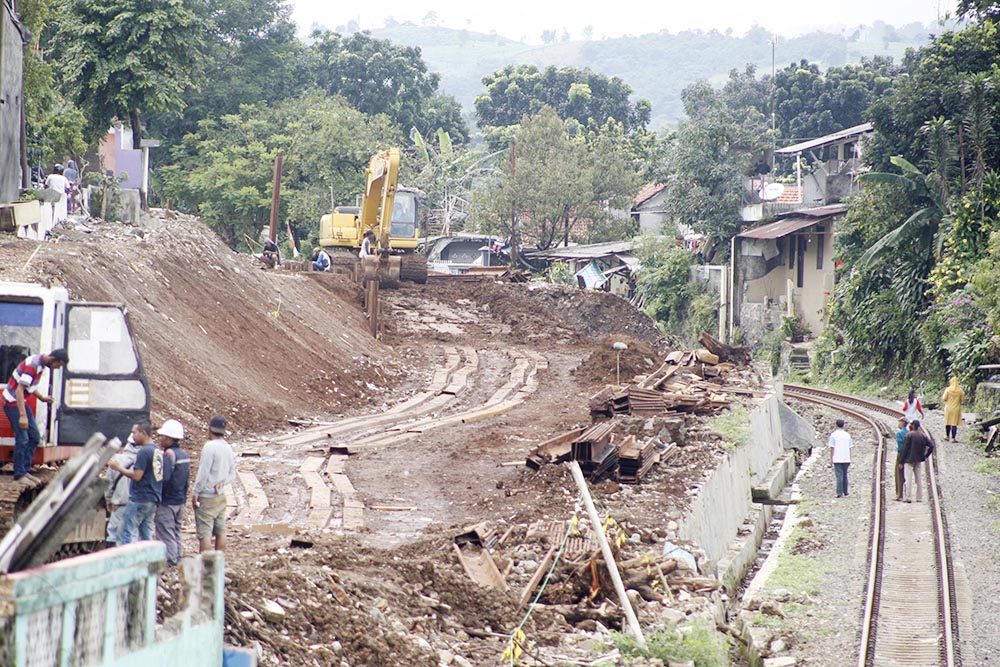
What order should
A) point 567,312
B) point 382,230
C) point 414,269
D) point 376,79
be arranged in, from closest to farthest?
point 382,230 < point 567,312 < point 414,269 < point 376,79

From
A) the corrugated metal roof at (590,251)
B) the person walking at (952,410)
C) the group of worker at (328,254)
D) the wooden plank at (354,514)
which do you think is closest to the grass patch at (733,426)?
the person walking at (952,410)

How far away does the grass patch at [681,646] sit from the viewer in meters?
10.7

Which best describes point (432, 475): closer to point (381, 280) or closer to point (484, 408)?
point (484, 408)

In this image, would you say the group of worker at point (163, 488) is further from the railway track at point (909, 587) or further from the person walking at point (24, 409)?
the railway track at point (909, 587)

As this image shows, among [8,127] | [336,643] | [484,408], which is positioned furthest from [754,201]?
[336,643]

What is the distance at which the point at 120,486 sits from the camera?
380 inches

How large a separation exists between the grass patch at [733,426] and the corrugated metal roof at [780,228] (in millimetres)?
21190

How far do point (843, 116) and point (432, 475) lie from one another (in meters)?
55.1

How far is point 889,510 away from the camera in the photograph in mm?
20266

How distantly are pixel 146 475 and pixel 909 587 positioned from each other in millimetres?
10829

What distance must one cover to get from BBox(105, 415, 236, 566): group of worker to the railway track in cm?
745

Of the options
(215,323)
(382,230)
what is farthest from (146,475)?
(382,230)

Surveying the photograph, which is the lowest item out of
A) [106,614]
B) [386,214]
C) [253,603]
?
[253,603]

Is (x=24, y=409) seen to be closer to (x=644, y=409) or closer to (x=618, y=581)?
(x=618, y=581)
